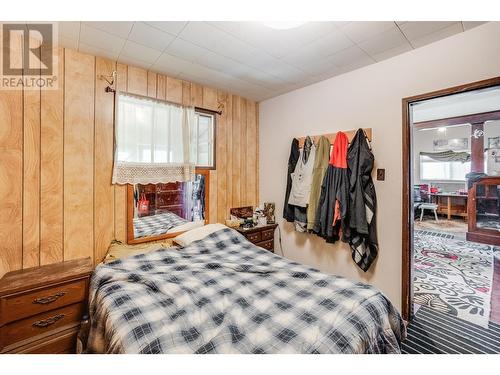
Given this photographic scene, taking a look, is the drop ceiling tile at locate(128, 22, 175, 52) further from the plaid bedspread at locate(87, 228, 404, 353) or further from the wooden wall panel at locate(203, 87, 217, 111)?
the plaid bedspread at locate(87, 228, 404, 353)

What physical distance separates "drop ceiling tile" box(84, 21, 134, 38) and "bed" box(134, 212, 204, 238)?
62.5 inches

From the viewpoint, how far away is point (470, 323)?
79.7 inches

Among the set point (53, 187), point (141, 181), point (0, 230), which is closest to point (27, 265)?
point (0, 230)

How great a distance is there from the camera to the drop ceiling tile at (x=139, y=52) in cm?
195

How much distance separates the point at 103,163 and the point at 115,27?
1.10m

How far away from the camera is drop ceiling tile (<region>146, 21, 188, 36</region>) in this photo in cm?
166

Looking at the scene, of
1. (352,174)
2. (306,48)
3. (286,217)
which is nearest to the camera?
(306,48)

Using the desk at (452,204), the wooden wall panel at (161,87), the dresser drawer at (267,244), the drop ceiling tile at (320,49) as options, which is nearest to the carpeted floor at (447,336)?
the dresser drawer at (267,244)

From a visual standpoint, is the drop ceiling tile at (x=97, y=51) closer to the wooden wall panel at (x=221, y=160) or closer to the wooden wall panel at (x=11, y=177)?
the wooden wall panel at (x=11, y=177)

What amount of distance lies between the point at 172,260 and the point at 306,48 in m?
2.07

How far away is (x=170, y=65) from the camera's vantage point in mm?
2297

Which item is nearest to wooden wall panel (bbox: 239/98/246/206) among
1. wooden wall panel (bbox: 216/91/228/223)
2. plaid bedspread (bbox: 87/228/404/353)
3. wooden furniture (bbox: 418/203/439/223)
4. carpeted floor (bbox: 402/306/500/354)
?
wooden wall panel (bbox: 216/91/228/223)

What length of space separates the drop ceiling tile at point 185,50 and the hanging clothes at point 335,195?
155 cm
